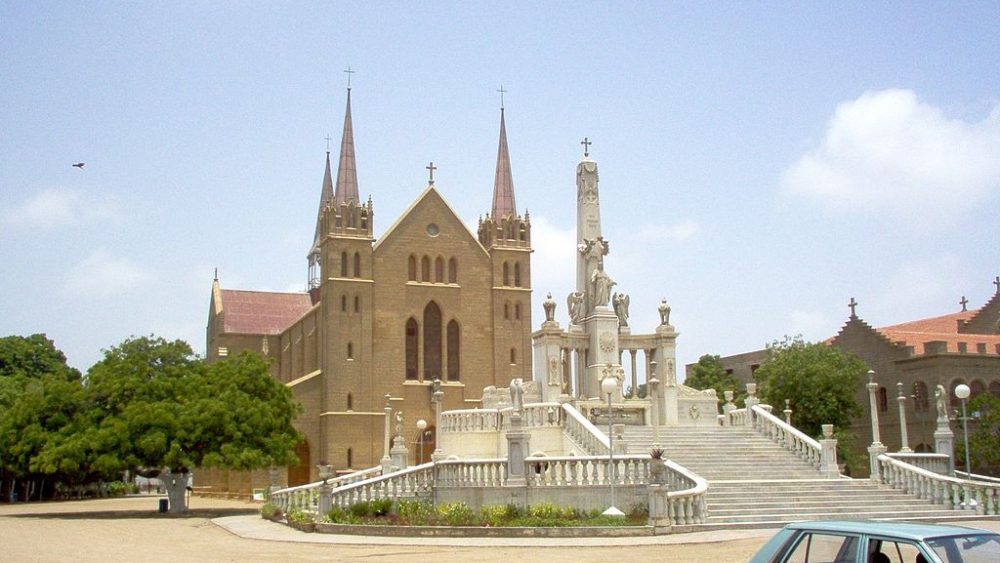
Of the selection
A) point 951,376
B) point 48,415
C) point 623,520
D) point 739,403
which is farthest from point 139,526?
point 951,376

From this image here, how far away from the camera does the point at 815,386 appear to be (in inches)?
1896

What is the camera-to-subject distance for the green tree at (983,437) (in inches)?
1718

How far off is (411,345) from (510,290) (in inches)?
261

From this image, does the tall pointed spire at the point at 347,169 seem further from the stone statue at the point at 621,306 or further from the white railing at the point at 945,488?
the white railing at the point at 945,488

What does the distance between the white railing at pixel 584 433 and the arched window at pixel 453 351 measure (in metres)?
28.3

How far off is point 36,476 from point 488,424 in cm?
3065

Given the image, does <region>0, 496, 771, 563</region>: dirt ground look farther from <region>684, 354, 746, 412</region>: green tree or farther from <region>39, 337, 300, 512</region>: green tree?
<region>684, 354, 746, 412</region>: green tree

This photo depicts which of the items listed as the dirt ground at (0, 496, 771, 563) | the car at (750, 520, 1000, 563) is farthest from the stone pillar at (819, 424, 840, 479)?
the car at (750, 520, 1000, 563)

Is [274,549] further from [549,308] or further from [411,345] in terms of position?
[411,345]

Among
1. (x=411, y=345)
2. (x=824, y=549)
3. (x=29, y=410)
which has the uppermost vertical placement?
(x=411, y=345)

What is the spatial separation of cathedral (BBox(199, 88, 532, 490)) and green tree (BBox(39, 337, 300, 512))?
54.7 feet

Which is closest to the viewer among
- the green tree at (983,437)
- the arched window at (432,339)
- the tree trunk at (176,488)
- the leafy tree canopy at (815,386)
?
the tree trunk at (176,488)

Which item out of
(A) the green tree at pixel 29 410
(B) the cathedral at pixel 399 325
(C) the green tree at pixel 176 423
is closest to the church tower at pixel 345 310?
(B) the cathedral at pixel 399 325

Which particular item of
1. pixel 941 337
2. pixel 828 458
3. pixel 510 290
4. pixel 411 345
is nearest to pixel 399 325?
pixel 411 345
